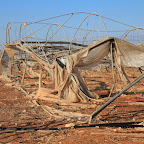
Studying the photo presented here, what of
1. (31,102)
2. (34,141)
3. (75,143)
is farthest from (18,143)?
(31,102)

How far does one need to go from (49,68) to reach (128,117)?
4.78 metres

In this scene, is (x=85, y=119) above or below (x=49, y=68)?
below

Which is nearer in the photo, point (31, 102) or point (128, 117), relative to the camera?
point (128, 117)

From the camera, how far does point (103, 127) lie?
Answer: 5184 mm

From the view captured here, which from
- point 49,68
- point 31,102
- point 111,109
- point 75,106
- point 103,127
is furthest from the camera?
point 49,68

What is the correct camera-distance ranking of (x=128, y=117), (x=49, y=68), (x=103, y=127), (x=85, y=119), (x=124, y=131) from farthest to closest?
(x=49, y=68)
(x=128, y=117)
(x=85, y=119)
(x=103, y=127)
(x=124, y=131)

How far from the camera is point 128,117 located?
6.44m

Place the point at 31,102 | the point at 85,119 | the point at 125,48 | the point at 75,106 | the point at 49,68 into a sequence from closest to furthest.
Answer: the point at 85,119
the point at 125,48
the point at 75,106
the point at 31,102
the point at 49,68

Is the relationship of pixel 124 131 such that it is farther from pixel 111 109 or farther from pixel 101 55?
pixel 101 55

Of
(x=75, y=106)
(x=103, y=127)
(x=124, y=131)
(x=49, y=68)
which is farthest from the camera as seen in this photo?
(x=49, y=68)

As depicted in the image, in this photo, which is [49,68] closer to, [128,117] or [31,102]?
[31,102]

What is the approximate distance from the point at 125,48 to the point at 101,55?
0.95m

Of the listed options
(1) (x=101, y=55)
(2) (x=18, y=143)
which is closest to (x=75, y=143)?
(2) (x=18, y=143)

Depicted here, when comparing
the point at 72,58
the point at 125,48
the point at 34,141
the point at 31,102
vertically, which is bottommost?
the point at 31,102
